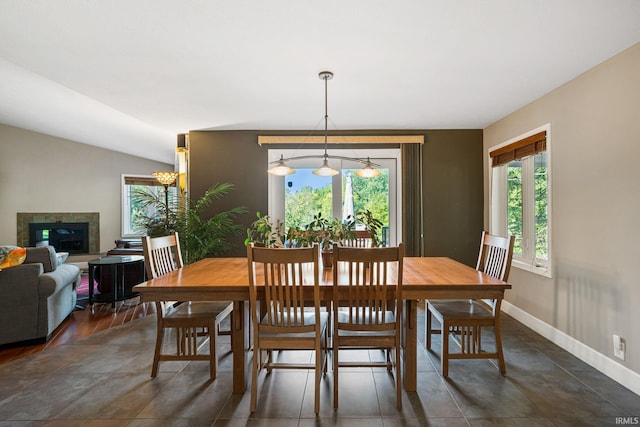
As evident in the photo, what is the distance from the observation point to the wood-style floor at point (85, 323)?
9.55 feet

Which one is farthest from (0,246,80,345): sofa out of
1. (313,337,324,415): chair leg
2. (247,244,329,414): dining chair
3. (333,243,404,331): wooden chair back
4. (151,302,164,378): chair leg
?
(333,243,404,331): wooden chair back

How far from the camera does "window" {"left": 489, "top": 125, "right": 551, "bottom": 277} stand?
3275 millimetres

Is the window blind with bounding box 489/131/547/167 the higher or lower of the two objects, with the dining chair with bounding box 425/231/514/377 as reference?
higher

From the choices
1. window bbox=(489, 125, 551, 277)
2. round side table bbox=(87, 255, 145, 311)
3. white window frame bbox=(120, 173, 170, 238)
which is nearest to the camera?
window bbox=(489, 125, 551, 277)

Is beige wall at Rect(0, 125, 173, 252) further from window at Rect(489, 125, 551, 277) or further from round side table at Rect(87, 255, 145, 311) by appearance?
window at Rect(489, 125, 551, 277)

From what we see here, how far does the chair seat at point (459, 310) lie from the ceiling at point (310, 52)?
1.85 meters

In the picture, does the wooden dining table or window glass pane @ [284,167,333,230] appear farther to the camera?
window glass pane @ [284,167,333,230]

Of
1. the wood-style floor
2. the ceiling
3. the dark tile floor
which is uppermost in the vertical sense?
the ceiling

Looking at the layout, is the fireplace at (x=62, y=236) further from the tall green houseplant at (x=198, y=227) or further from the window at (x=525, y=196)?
the window at (x=525, y=196)

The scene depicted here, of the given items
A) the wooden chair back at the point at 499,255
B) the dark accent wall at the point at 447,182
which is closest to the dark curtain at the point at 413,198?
the dark accent wall at the point at 447,182

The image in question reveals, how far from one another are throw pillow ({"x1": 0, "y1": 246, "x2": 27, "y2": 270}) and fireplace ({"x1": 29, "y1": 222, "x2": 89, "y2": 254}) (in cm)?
457

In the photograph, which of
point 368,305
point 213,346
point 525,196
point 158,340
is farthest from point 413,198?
point 158,340

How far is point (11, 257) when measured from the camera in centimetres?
277

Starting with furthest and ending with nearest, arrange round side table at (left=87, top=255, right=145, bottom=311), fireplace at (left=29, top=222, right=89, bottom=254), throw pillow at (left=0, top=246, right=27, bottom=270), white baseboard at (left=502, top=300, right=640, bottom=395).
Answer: fireplace at (left=29, top=222, right=89, bottom=254) → round side table at (left=87, top=255, right=145, bottom=311) → throw pillow at (left=0, top=246, right=27, bottom=270) → white baseboard at (left=502, top=300, right=640, bottom=395)
